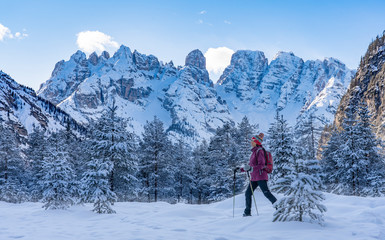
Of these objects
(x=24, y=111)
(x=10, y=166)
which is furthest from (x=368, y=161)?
(x=24, y=111)

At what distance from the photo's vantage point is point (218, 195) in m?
32.0

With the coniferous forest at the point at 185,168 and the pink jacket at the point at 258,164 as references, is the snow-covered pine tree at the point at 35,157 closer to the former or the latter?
the coniferous forest at the point at 185,168

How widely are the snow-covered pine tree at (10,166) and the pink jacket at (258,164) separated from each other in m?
25.6

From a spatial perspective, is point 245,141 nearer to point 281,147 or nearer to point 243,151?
point 243,151

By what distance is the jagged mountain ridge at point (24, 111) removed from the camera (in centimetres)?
11412

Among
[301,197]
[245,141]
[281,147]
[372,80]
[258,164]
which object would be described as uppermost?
[372,80]

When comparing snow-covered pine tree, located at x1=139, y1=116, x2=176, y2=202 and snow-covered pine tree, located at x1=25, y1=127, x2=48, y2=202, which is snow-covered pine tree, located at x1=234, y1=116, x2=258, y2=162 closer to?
snow-covered pine tree, located at x1=139, y1=116, x2=176, y2=202

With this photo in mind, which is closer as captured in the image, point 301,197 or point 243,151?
point 301,197

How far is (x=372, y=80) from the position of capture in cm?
7675

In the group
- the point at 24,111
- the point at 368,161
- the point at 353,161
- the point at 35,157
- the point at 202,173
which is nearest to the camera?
the point at 368,161

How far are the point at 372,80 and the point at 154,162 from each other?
74629 millimetres

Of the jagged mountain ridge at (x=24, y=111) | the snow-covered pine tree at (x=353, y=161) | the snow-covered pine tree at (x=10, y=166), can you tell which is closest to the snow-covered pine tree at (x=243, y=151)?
the snow-covered pine tree at (x=353, y=161)

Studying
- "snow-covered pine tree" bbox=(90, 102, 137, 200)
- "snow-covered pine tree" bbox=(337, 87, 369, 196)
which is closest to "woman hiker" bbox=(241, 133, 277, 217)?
"snow-covered pine tree" bbox=(90, 102, 137, 200)

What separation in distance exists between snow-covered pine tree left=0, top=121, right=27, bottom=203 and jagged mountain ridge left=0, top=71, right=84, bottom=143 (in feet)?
286
